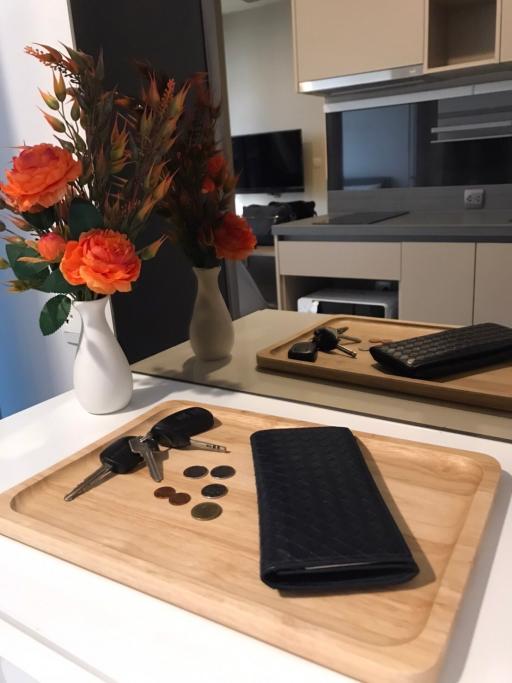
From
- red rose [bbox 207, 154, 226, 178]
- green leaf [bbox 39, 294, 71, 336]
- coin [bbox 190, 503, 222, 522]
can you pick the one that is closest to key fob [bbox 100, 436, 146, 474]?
coin [bbox 190, 503, 222, 522]

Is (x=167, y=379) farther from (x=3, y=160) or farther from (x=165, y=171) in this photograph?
(x=3, y=160)

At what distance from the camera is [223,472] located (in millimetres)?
636

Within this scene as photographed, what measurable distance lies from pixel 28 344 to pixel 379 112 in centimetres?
105

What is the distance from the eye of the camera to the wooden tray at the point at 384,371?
808 mm

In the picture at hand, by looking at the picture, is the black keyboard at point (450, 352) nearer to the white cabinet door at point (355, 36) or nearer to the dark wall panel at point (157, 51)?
the dark wall panel at point (157, 51)

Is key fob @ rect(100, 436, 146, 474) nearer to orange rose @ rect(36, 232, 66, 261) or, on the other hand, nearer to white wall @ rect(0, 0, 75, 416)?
orange rose @ rect(36, 232, 66, 261)

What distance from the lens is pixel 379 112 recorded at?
4.28 ft

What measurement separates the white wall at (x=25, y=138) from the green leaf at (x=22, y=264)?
620mm

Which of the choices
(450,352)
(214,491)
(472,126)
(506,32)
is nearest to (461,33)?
(506,32)

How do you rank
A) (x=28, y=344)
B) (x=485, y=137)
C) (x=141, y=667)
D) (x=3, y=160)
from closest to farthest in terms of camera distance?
(x=141, y=667)
(x=485, y=137)
(x=3, y=160)
(x=28, y=344)

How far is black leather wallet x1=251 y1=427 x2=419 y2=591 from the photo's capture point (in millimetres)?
442

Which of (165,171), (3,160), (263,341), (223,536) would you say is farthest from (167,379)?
(3,160)

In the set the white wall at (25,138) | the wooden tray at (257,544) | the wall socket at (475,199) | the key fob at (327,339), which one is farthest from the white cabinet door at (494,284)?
the white wall at (25,138)

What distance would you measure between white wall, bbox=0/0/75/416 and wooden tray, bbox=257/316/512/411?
2.24ft
